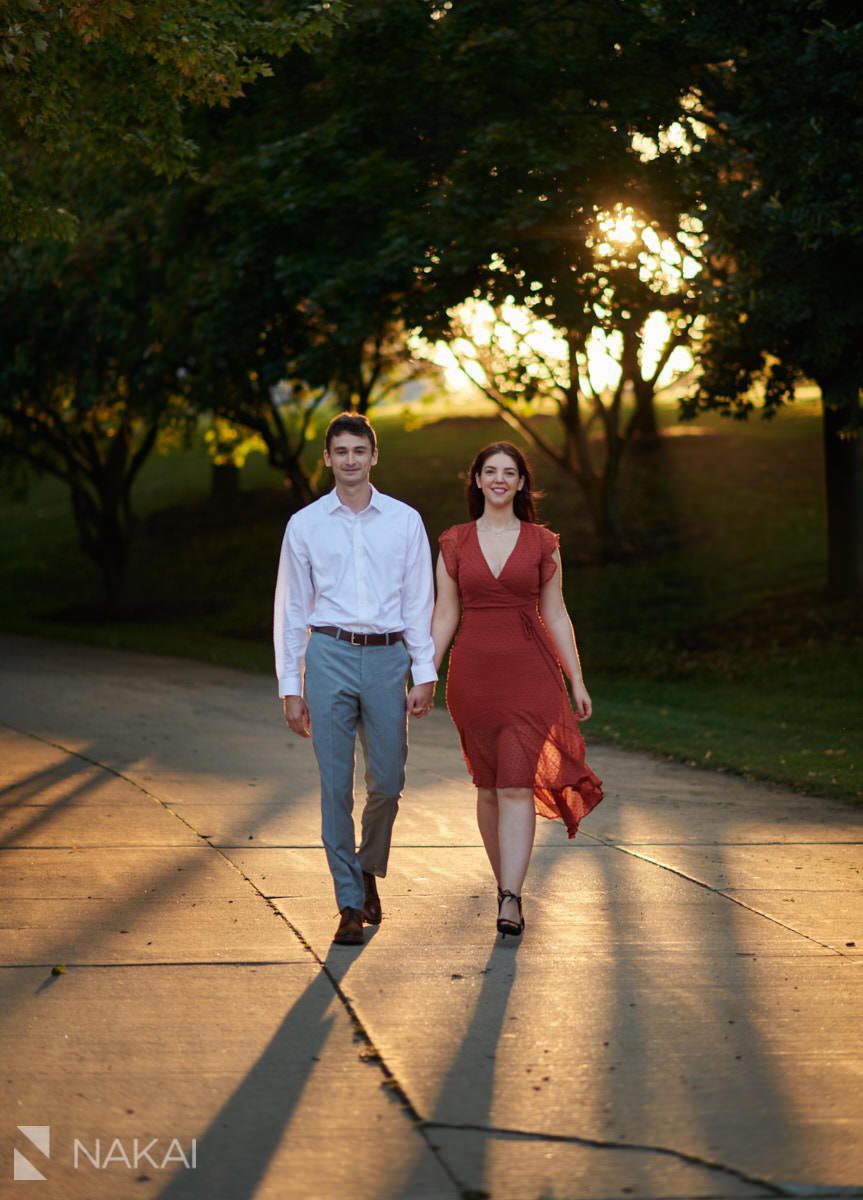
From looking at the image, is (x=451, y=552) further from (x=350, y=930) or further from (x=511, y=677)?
(x=350, y=930)

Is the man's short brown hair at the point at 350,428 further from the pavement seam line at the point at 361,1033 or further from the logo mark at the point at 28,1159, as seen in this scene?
the logo mark at the point at 28,1159

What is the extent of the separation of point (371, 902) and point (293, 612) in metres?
1.25

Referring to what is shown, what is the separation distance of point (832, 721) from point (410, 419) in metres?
16.6

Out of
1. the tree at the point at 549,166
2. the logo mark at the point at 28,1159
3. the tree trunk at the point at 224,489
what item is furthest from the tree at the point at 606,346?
the logo mark at the point at 28,1159

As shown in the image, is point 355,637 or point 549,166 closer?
point 355,637

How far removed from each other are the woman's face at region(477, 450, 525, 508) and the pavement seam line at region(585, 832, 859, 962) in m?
2.04

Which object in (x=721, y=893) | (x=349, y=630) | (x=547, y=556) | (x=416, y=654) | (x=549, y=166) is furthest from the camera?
(x=549, y=166)

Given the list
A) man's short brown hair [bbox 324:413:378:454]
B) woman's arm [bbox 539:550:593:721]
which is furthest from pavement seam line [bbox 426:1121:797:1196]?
man's short brown hair [bbox 324:413:378:454]

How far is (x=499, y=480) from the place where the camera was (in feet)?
21.4

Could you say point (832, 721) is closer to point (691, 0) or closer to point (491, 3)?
point (691, 0)

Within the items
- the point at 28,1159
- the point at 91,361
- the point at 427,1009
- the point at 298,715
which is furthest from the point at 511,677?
the point at 91,361

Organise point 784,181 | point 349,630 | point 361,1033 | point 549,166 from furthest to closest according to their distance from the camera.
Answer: point 549,166
point 784,181
point 349,630
point 361,1033

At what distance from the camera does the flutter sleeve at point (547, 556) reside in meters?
6.53

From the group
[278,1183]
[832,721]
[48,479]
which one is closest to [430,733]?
[832,721]
